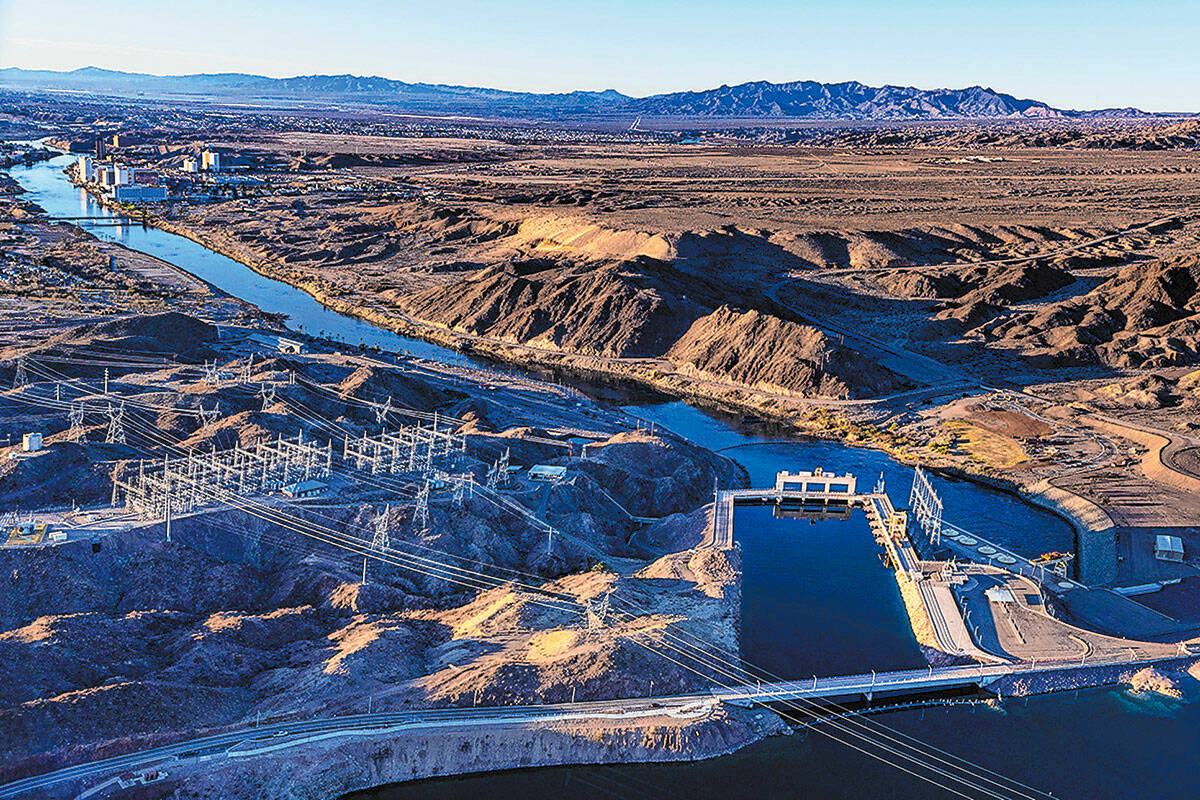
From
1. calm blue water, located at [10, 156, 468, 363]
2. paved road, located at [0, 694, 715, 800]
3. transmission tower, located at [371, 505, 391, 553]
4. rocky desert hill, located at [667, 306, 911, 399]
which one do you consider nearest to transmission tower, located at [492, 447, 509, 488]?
transmission tower, located at [371, 505, 391, 553]

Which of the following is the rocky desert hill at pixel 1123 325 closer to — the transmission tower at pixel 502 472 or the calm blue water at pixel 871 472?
the calm blue water at pixel 871 472

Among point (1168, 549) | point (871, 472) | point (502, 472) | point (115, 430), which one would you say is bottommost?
point (871, 472)

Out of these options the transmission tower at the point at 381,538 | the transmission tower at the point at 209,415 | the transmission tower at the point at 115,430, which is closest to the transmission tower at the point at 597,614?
the transmission tower at the point at 381,538

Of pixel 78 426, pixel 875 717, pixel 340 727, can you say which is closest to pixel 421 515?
pixel 340 727

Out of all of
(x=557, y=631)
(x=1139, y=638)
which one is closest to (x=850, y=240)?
(x=1139, y=638)

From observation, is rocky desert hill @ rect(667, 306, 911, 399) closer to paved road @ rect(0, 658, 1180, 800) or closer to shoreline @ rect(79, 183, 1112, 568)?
shoreline @ rect(79, 183, 1112, 568)

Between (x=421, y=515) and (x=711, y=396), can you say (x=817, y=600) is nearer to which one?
(x=421, y=515)

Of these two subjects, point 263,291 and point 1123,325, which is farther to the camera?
point 263,291
